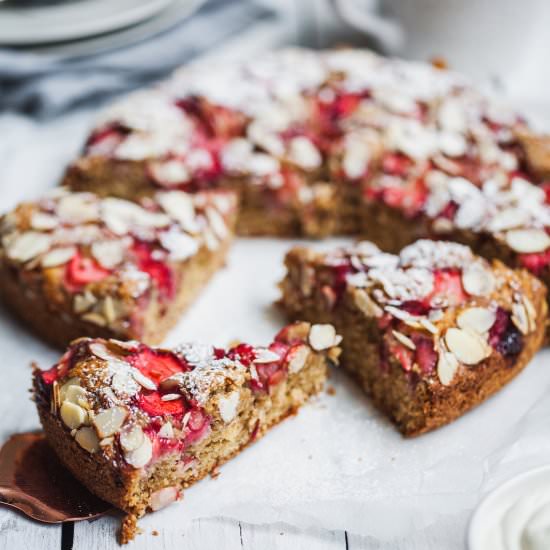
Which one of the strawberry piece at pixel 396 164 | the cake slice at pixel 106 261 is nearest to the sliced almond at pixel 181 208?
the cake slice at pixel 106 261

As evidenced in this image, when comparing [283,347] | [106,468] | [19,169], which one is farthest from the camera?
[19,169]

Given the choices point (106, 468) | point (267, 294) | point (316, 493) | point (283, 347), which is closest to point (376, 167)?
point (267, 294)

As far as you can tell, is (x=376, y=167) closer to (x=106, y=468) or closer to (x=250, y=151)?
(x=250, y=151)

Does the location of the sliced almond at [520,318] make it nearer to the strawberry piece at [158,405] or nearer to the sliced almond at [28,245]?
the strawberry piece at [158,405]

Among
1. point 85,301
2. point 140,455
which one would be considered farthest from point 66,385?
point 85,301

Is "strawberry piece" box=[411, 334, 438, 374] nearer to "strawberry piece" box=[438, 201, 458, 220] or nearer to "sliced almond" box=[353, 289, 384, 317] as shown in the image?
"sliced almond" box=[353, 289, 384, 317]

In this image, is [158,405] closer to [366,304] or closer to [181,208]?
[366,304]

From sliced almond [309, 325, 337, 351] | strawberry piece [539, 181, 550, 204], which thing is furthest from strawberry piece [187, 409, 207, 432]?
strawberry piece [539, 181, 550, 204]
